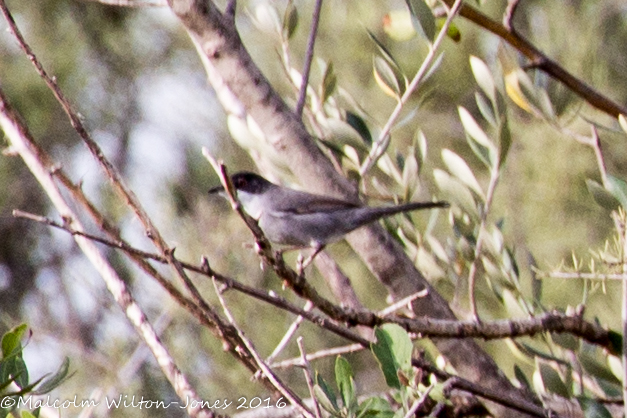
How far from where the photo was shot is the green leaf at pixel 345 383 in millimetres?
1344

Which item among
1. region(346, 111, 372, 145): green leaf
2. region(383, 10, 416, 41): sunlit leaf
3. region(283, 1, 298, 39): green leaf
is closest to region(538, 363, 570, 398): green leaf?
region(346, 111, 372, 145): green leaf

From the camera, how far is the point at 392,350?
135 cm

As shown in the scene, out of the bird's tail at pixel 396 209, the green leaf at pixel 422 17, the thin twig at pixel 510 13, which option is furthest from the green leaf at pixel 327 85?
the thin twig at pixel 510 13

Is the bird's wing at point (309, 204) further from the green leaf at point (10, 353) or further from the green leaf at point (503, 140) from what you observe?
the green leaf at point (10, 353)

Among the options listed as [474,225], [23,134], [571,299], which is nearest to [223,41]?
[23,134]

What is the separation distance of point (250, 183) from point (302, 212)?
0.68 metres

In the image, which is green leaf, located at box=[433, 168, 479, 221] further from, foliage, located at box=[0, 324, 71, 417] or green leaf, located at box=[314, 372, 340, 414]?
foliage, located at box=[0, 324, 71, 417]

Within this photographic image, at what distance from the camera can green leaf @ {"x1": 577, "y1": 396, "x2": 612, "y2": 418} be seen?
147 centimetres

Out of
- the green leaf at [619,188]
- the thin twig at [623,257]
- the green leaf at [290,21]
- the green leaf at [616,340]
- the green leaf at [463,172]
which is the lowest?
the green leaf at [616,340]

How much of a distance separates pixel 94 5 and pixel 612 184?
19.8 feet

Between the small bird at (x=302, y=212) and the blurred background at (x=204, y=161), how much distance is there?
270 millimetres

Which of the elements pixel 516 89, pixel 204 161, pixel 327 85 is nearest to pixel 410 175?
pixel 327 85

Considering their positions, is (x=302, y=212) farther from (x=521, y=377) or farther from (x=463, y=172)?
(x=521, y=377)

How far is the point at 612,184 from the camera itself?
4.86 feet
